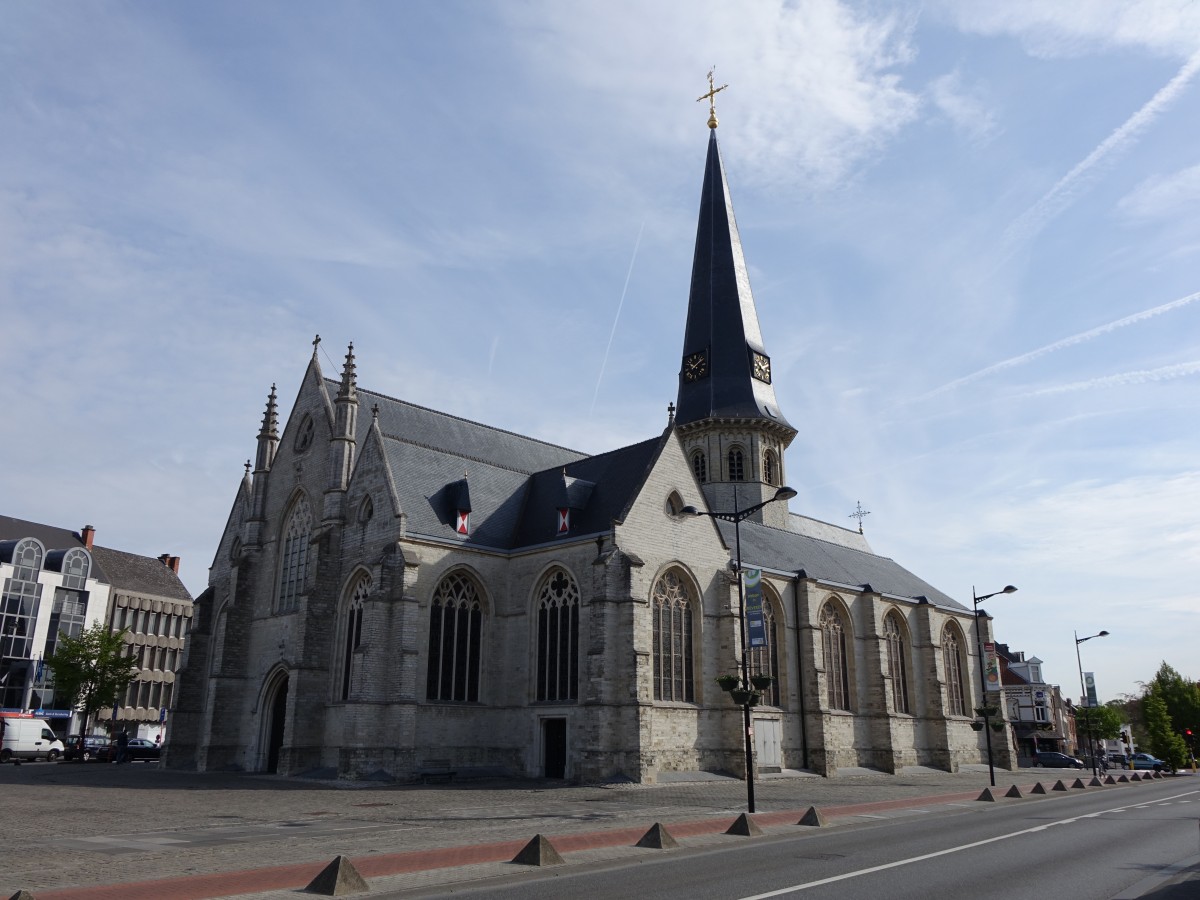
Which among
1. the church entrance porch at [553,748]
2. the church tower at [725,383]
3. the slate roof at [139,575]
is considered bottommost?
the church entrance porch at [553,748]

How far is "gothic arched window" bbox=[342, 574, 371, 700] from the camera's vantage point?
3159 centimetres


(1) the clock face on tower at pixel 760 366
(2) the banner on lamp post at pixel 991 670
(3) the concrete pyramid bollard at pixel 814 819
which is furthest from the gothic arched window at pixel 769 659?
(3) the concrete pyramid bollard at pixel 814 819

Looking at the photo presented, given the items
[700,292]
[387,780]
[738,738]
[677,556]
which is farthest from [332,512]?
[700,292]

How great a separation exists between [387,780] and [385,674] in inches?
129

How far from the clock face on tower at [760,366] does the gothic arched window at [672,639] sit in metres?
20.4

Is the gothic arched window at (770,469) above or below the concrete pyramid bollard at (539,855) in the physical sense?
above

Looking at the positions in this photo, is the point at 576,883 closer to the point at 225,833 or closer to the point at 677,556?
the point at 225,833

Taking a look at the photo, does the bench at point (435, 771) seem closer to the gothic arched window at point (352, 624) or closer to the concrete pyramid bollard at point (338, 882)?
the gothic arched window at point (352, 624)

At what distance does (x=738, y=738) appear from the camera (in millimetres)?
31078

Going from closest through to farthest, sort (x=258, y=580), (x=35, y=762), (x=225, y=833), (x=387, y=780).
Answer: (x=225, y=833)
(x=387, y=780)
(x=258, y=580)
(x=35, y=762)

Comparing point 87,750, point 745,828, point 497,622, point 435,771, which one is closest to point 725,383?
point 497,622

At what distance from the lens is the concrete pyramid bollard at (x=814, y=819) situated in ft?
58.1

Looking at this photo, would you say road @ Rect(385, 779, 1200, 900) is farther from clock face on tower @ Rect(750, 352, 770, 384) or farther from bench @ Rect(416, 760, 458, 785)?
clock face on tower @ Rect(750, 352, 770, 384)

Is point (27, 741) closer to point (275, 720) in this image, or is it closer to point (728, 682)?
point (275, 720)
